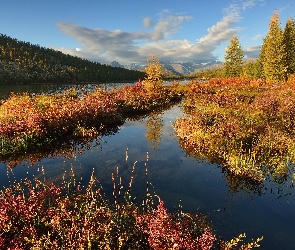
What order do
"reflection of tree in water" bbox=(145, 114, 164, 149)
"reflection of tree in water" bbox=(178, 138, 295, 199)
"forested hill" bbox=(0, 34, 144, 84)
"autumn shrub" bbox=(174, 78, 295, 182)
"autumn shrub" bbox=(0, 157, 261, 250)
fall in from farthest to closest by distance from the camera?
1. "forested hill" bbox=(0, 34, 144, 84)
2. "reflection of tree in water" bbox=(145, 114, 164, 149)
3. "autumn shrub" bbox=(174, 78, 295, 182)
4. "reflection of tree in water" bbox=(178, 138, 295, 199)
5. "autumn shrub" bbox=(0, 157, 261, 250)

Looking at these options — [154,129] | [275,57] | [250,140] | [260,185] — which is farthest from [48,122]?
[275,57]

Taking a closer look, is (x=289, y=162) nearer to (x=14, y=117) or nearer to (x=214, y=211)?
(x=214, y=211)

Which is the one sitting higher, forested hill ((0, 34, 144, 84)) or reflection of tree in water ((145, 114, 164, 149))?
forested hill ((0, 34, 144, 84))

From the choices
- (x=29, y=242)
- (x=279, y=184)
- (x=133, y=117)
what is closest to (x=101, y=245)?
(x=29, y=242)

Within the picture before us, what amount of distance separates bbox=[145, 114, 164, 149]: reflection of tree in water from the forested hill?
2419 inches

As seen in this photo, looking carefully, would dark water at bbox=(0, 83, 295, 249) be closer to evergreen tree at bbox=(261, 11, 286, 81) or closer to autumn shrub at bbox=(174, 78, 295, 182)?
autumn shrub at bbox=(174, 78, 295, 182)

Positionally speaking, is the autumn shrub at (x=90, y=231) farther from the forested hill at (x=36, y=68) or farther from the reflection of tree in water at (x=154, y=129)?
the forested hill at (x=36, y=68)

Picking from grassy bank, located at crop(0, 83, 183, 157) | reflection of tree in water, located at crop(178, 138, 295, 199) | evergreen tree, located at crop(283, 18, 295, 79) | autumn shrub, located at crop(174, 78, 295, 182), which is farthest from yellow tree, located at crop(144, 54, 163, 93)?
evergreen tree, located at crop(283, 18, 295, 79)

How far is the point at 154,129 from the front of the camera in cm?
1916

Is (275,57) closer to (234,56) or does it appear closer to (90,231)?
(234,56)

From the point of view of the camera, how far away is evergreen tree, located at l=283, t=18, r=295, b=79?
4922 centimetres

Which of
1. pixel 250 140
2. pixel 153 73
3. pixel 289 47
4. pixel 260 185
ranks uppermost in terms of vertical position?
pixel 289 47

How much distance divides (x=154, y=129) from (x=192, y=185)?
9.45m

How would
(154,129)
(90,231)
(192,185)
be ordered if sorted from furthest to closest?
1. (154,129)
2. (192,185)
3. (90,231)
